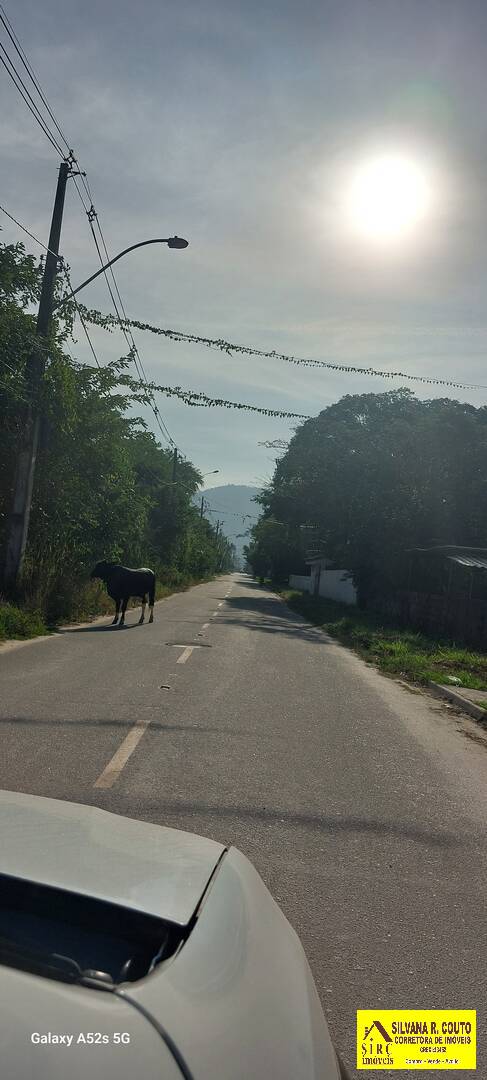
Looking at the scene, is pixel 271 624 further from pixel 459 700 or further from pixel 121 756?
pixel 121 756

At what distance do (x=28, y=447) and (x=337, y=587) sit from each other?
32.2 m

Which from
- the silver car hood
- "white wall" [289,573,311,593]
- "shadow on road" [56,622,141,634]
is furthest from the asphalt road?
"white wall" [289,573,311,593]

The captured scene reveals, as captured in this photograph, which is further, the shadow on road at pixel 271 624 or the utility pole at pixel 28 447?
the shadow on road at pixel 271 624

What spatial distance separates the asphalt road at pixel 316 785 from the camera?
11.8 feet

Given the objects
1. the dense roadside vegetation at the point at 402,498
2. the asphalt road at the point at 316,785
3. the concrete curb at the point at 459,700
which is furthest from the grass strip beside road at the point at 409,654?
the dense roadside vegetation at the point at 402,498

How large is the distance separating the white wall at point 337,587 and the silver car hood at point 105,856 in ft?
125

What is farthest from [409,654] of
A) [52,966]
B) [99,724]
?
[52,966]

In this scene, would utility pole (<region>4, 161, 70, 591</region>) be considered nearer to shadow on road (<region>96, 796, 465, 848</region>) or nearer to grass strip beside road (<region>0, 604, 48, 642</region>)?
grass strip beside road (<region>0, 604, 48, 642</region>)

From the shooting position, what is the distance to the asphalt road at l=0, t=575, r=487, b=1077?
3611 millimetres

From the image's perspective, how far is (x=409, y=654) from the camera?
17281 millimetres

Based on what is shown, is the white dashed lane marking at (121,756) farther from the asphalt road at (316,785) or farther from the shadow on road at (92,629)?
the shadow on road at (92,629)

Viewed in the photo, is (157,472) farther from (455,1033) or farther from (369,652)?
(455,1033)

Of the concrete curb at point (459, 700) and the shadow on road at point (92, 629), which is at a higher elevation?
the concrete curb at point (459, 700)

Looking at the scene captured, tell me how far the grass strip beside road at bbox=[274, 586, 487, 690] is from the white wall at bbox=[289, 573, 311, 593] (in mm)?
39014
